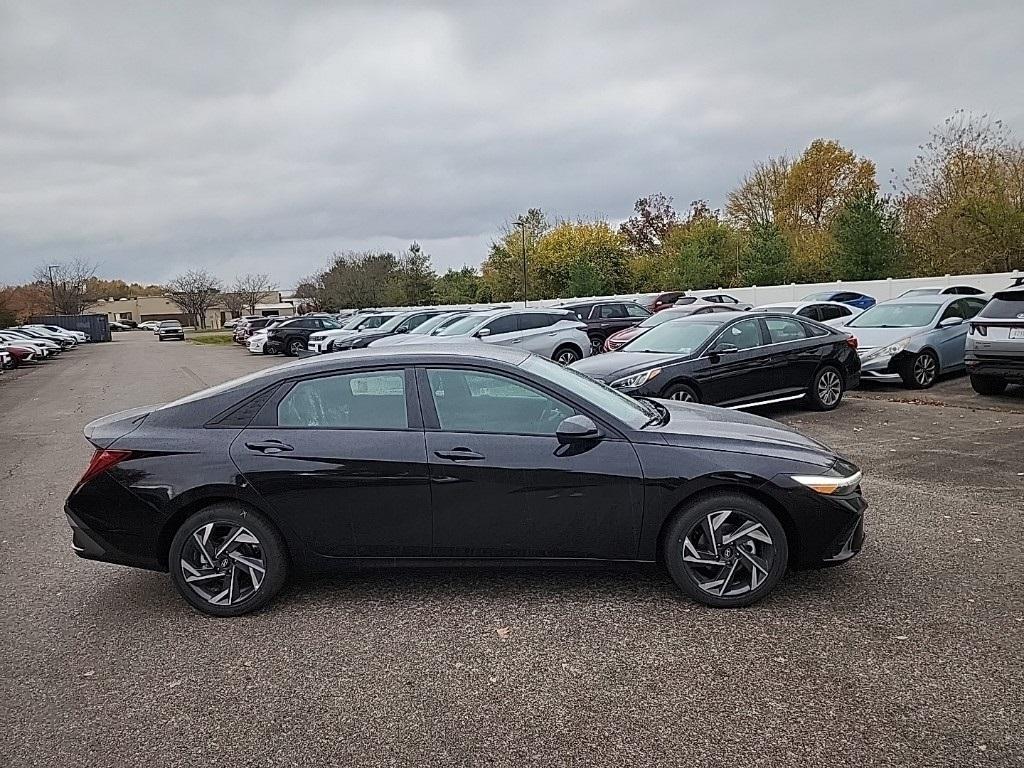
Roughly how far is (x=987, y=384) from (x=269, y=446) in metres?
11.1

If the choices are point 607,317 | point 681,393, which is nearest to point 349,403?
point 681,393

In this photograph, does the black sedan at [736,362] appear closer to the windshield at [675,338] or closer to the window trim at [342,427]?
the windshield at [675,338]

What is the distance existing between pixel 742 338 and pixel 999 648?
7.30 metres

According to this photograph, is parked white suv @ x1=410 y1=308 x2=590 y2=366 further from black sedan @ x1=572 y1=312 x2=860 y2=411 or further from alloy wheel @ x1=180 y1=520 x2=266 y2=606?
alloy wheel @ x1=180 y1=520 x2=266 y2=606

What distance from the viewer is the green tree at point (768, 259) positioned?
40.0 meters

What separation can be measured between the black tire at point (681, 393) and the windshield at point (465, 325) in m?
8.94

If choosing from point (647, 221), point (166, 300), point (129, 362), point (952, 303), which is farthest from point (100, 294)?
point (952, 303)

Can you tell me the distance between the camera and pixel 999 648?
13.1ft

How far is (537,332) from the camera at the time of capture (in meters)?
18.3

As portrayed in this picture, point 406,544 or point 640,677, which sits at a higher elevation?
point 406,544

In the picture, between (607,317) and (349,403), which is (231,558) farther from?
(607,317)

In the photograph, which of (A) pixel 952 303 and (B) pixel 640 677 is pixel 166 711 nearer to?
(B) pixel 640 677

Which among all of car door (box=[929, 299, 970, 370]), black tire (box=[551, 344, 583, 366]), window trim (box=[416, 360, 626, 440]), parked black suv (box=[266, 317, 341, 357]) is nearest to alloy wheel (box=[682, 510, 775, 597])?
window trim (box=[416, 360, 626, 440])

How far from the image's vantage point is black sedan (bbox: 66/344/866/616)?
4.59m
